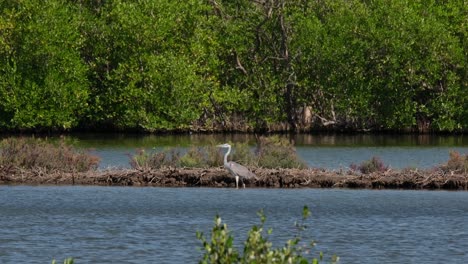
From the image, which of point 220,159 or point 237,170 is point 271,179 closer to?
point 237,170

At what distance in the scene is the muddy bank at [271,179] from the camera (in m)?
38.6

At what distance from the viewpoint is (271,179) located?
38875 millimetres

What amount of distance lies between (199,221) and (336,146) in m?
31.7

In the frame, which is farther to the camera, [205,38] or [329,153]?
[205,38]

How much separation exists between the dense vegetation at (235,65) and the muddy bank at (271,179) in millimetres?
36701

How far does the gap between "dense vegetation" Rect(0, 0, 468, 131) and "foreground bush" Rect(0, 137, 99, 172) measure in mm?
34993

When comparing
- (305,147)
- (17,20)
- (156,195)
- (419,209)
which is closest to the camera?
(419,209)

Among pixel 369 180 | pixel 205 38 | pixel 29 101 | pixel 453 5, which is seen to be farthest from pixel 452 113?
pixel 369 180

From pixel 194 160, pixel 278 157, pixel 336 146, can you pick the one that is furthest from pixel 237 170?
pixel 336 146

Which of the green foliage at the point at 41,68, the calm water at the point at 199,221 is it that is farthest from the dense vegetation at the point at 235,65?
the calm water at the point at 199,221

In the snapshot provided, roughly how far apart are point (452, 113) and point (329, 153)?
21.0 m

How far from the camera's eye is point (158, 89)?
3056 inches

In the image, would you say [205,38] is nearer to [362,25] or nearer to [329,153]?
[362,25]

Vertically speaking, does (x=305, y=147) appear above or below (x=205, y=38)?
below
